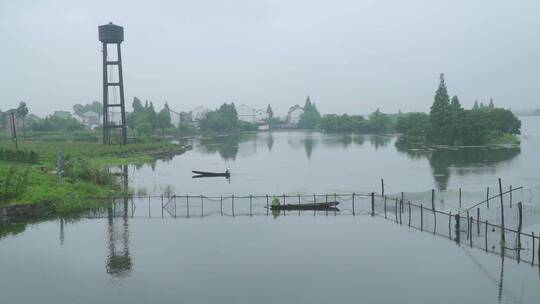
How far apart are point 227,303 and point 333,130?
558 ft

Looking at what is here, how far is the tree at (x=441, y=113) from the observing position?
316 ft

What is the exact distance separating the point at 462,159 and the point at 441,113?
24893mm

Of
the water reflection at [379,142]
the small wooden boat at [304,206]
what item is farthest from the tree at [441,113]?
the small wooden boat at [304,206]

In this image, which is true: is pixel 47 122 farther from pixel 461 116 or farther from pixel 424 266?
pixel 424 266

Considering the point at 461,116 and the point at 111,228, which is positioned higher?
the point at 461,116

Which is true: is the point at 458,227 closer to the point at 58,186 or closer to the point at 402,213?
the point at 402,213

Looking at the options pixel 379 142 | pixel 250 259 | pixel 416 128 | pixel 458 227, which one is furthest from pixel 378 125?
pixel 250 259

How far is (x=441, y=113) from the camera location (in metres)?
96.7

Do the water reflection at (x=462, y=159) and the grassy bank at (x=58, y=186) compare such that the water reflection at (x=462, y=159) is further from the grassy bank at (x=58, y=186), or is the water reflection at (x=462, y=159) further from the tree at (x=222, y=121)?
the tree at (x=222, y=121)

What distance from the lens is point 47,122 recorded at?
144 meters

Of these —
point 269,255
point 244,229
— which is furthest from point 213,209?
point 269,255

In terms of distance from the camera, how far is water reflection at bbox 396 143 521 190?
194 ft

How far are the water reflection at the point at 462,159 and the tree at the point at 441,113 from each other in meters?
5.71

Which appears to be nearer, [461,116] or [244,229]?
[244,229]
